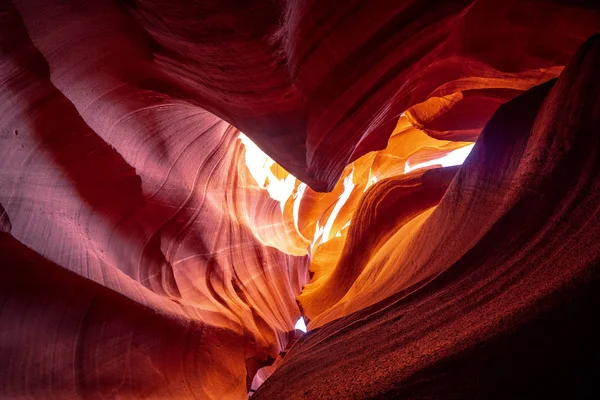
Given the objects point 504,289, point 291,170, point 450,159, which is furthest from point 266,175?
point 450,159

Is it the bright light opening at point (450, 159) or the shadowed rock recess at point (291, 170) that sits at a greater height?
the bright light opening at point (450, 159)

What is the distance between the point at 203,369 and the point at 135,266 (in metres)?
1.41

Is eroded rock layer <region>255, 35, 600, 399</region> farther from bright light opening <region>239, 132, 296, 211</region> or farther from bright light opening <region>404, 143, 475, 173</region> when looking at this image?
bright light opening <region>404, 143, 475, 173</region>

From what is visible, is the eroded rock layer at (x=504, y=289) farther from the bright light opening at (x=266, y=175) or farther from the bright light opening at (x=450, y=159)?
the bright light opening at (x=450, y=159)

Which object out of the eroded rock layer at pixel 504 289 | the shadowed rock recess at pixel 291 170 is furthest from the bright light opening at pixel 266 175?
the eroded rock layer at pixel 504 289

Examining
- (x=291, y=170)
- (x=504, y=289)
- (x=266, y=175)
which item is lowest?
(x=504, y=289)

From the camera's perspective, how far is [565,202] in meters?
1.75

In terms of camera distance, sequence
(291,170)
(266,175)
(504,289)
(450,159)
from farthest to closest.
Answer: (450,159)
(266,175)
(291,170)
(504,289)

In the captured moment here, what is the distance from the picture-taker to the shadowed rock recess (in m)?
1.44

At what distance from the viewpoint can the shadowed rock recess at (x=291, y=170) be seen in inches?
56.7

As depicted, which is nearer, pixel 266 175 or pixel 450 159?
pixel 266 175

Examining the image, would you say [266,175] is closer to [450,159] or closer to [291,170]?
[291,170]

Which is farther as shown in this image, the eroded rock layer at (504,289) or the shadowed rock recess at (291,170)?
the shadowed rock recess at (291,170)

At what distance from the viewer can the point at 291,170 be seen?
12.3ft
